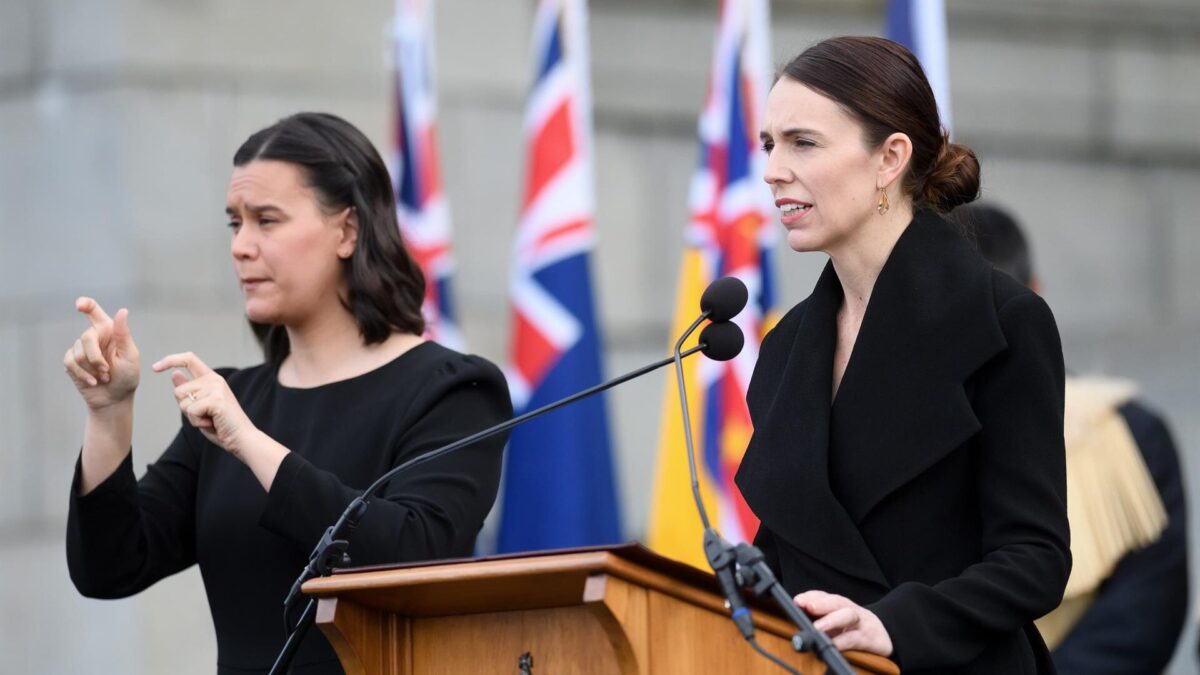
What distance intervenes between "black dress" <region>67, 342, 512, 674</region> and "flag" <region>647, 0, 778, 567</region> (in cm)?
265

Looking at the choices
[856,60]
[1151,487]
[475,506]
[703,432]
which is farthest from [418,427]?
[703,432]

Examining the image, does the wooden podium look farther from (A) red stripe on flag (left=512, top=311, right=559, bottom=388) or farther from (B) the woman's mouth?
(A) red stripe on flag (left=512, top=311, right=559, bottom=388)

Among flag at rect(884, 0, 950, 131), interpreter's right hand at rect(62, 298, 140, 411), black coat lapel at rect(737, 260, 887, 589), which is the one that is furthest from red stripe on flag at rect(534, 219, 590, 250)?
black coat lapel at rect(737, 260, 887, 589)

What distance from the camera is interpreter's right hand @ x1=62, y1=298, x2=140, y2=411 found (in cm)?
340

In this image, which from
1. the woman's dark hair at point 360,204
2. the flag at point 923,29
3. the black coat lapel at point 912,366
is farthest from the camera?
the flag at point 923,29

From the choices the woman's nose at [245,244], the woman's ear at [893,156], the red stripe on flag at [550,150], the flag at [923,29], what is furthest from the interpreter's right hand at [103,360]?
the red stripe on flag at [550,150]

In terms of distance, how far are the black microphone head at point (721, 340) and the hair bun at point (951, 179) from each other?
1.33 ft

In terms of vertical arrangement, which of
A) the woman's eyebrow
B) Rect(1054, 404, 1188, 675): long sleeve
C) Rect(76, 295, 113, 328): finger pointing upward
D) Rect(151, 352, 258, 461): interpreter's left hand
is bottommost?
Rect(1054, 404, 1188, 675): long sleeve

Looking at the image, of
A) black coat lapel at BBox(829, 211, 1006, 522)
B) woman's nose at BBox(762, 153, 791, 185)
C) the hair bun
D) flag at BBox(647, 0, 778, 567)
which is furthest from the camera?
flag at BBox(647, 0, 778, 567)

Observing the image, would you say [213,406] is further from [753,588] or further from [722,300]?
[753,588]

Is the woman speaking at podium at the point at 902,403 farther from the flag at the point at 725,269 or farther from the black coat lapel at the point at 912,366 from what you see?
the flag at the point at 725,269

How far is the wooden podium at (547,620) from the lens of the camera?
245 centimetres

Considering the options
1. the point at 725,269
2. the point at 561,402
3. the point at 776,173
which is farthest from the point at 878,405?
the point at 725,269

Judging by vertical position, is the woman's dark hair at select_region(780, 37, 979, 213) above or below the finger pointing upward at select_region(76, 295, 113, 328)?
above
